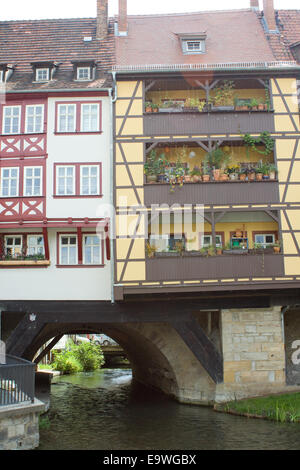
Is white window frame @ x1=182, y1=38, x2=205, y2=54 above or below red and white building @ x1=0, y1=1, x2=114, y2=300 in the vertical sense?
above

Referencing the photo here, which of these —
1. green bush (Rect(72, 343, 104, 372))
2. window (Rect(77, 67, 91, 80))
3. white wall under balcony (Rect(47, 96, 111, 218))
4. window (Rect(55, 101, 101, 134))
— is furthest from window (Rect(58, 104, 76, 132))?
green bush (Rect(72, 343, 104, 372))

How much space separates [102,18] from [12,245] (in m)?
10.6

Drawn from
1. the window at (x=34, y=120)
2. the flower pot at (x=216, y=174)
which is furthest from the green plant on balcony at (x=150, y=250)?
the window at (x=34, y=120)

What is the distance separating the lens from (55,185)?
17.2 m

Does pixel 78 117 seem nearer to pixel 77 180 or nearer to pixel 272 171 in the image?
pixel 77 180

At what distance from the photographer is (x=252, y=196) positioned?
55.1 feet

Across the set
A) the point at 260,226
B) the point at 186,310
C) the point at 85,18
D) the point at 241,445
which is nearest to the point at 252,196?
the point at 260,226

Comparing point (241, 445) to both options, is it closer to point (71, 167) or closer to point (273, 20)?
point (71, 167)

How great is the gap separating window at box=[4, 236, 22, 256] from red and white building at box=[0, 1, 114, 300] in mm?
35

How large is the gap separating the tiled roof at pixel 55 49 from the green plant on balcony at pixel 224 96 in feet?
12.8

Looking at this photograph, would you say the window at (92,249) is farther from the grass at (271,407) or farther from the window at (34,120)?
the grass at (271,407)

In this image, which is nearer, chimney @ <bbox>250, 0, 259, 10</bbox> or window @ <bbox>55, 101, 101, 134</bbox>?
window @ <bbox>55, 101, 101, 134</bbox>

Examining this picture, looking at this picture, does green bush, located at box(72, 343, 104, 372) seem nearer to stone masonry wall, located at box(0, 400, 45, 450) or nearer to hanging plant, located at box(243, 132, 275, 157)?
stone masonry wall, located at box(0, 400, 45, 450)

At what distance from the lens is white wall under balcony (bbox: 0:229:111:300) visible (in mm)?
16859
